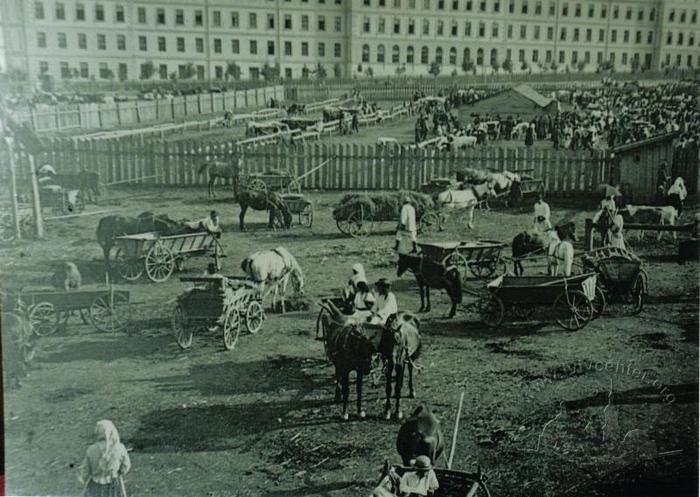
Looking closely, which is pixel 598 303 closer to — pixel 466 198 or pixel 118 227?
pixel 466 198

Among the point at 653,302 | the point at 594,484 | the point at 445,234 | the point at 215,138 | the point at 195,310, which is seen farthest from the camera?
the point at 215,138

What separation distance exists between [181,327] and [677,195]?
1077 centimetres

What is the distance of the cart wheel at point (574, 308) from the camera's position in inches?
468

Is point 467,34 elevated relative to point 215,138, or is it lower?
elevated

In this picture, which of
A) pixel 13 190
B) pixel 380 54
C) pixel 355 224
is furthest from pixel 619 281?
pixel 380 54

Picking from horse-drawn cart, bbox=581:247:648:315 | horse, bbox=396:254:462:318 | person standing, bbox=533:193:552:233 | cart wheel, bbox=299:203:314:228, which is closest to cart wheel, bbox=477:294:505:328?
horse, bbox=396:254:462:318

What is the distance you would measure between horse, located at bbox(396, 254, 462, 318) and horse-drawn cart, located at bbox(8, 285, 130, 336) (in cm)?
514

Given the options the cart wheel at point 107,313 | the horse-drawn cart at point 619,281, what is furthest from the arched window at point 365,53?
the cart wheel at point 107,313

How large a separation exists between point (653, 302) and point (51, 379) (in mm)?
10471

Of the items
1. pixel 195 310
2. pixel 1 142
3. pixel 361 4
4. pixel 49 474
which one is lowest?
pixel 49 474

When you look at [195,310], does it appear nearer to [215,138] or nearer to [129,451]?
[129,451]

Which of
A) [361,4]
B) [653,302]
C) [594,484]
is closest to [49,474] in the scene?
[594,484]

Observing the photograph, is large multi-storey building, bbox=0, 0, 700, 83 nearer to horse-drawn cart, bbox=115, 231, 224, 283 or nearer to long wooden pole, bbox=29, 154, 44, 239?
long wooden pole, bbox=29, 154, 44, 239

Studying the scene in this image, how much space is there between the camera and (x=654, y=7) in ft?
42.9
